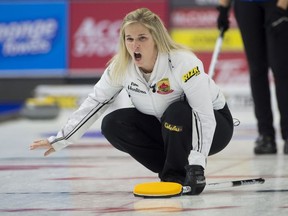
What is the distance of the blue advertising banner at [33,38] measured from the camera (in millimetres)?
7922

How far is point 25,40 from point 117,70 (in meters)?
5.11

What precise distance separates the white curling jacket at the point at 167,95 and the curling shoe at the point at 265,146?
3.99ft

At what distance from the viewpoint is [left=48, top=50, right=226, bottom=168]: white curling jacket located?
9.50ft

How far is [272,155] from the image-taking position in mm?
4227

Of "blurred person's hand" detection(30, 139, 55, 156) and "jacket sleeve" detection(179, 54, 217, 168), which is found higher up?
"jacket sleeve" detection(179, 54, 217, 168)

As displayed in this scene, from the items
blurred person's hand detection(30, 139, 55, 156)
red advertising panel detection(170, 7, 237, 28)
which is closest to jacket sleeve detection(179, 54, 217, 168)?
blurred person's hand detection(30, 139, 55, 156)

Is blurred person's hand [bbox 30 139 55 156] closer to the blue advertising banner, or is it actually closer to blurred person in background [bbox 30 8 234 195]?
blurred person in background [bbox 30 8 234 195]

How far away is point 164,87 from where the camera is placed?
9.78 ft

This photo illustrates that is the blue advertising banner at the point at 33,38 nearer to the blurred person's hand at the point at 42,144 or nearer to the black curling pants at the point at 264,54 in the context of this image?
the black curling pants at the point at 264,54

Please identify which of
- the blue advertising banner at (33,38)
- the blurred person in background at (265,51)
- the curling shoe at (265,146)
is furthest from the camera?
the blue advertising banner at (33,38)

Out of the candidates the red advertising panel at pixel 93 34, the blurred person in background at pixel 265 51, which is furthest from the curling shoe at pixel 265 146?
the red advertising panel at pixel 93 34

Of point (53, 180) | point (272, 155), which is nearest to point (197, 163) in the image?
point (53, 180)

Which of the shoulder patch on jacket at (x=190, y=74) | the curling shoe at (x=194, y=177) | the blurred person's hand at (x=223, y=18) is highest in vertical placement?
the blurred person's hand at (x=223, y=18)

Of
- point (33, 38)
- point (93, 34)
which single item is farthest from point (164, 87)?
point (33, 38)
